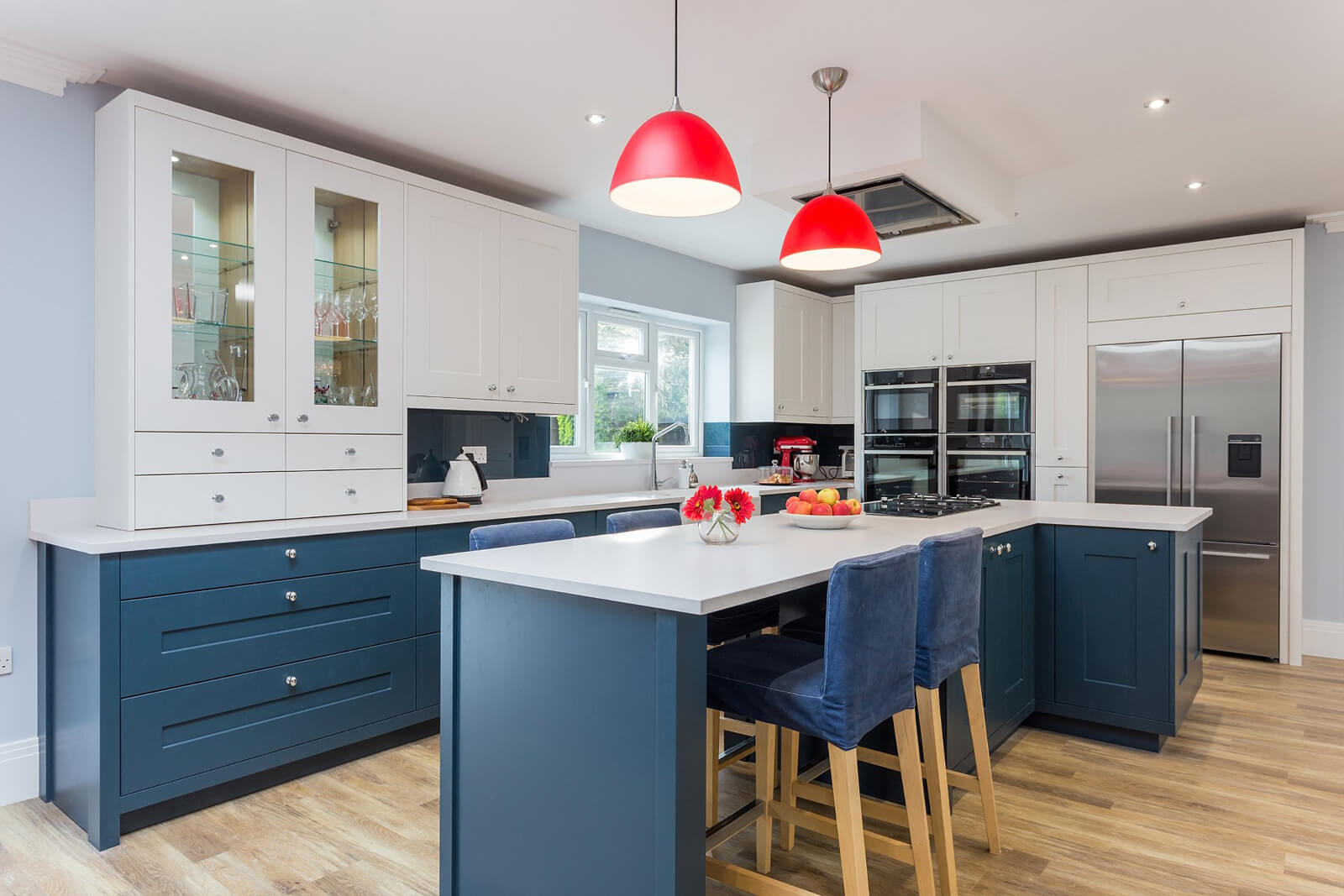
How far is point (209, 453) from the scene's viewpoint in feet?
8.92

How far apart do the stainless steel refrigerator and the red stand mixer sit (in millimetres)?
2106

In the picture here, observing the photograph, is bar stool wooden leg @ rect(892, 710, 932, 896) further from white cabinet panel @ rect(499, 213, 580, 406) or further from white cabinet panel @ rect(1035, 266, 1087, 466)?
white cabinet panel @ rect(1035, 266, 1087, 466)

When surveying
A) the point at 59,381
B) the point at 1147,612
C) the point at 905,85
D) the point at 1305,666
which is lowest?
the point at 1305,666

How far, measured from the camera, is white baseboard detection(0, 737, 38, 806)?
2.61 metres

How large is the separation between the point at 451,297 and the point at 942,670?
2.51 metres

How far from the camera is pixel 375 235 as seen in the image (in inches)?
127

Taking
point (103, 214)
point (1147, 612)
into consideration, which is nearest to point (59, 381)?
point (103, 214)

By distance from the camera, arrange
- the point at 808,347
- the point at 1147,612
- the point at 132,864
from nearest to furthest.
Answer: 1. the point at 132,864
2. the point at 1147,612
3. the point at 808,347

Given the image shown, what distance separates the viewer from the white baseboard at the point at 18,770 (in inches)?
103

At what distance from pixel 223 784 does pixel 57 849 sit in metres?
0.45

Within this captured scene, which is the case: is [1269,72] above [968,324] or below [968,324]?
above

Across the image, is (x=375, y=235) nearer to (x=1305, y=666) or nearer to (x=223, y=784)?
(x=223, y=784)

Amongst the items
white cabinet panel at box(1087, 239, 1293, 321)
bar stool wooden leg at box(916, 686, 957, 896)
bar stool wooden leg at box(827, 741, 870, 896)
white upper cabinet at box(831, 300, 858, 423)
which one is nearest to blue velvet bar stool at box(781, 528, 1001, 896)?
bar stool wooden leg at box(916, 686, 957, 896)

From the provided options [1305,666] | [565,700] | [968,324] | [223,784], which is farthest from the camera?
[968,324]
